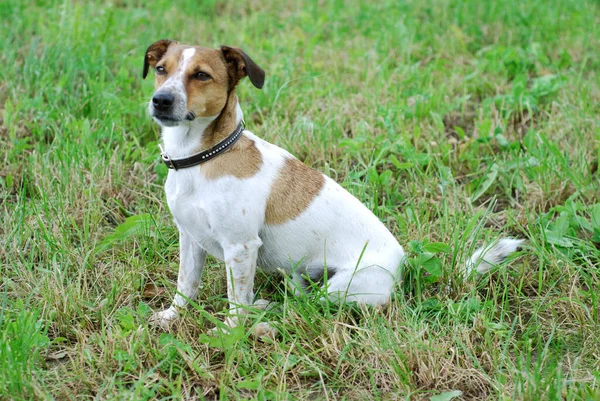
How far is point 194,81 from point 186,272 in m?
1.03

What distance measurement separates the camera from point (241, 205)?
3.23 m

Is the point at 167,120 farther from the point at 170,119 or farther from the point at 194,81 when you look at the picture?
the point at 194,81

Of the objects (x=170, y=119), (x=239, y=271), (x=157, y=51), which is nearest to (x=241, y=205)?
(x=239, y=271)

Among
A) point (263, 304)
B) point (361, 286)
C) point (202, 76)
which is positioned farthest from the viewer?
point (263, 304)

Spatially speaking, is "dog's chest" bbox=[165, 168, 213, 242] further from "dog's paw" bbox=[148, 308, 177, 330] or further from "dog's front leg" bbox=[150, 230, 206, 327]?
"dog's paw" bbox=[148, 308, 177, 330]

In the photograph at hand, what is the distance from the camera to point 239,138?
3.32 metres

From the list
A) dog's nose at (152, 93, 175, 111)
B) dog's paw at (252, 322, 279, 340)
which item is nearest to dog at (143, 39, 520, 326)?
dog's nose at (152, 93, 175, 111)

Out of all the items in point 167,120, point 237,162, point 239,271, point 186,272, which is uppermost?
point 167,120

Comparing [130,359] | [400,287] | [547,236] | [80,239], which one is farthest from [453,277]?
[80,239]

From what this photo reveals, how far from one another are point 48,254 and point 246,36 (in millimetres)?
3487

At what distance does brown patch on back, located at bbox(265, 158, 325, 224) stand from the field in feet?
1.26

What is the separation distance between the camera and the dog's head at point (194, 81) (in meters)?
3.06

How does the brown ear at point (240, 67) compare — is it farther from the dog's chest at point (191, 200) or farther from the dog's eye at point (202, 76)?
the dog's chest at point (191, 200)

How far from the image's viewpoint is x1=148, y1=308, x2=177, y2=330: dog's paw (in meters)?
3.43
